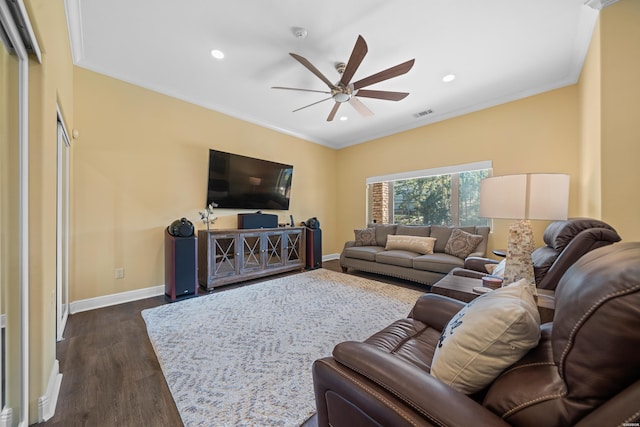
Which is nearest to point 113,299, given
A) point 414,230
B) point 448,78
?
point 414,230

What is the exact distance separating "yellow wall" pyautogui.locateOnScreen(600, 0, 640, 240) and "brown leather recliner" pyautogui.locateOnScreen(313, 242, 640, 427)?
6.69 ft

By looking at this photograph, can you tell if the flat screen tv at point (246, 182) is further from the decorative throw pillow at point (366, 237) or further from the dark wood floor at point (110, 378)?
the dark wood floor at point (110, 378)

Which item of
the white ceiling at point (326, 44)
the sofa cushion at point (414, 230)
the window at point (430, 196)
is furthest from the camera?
the sofa cushion at point (414, 230)

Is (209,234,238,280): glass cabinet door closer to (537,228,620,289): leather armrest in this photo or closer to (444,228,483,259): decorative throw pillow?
(444,228,483,259): decorative throw pillow

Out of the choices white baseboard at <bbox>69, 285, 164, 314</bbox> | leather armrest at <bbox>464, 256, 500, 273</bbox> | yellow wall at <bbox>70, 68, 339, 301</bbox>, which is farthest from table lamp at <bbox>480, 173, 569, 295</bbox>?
white baseboard at <bbox>69, 285, 164, 314</bbox>

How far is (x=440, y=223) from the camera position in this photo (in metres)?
4.44

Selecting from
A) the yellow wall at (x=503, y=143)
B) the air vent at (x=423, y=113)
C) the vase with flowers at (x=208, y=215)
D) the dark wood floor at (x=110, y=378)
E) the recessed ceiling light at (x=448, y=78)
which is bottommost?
the dark wood floor at (x=110, y=378)

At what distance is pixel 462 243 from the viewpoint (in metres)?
3.57

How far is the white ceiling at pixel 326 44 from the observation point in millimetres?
2086

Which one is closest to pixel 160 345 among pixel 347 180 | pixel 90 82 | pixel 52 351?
pixel 52 351

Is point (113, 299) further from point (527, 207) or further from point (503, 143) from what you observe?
point (503, 143)

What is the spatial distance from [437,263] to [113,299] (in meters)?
4.04

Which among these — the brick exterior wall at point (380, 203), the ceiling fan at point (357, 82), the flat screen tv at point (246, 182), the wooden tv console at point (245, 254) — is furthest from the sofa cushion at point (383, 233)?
the ceiling fan at point (357, 82)

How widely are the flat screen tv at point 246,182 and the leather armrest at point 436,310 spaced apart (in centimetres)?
332
